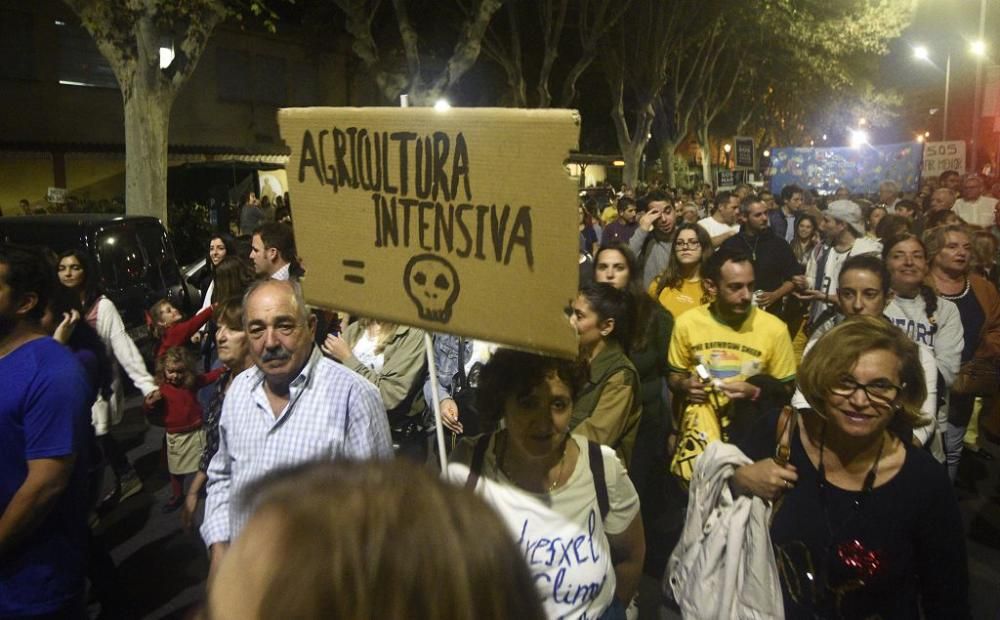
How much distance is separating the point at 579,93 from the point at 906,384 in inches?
1497

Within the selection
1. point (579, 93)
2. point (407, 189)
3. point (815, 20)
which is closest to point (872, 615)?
point (407, 189)

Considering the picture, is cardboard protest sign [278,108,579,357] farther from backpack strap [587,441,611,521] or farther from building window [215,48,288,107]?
building window [215,48,288,107]

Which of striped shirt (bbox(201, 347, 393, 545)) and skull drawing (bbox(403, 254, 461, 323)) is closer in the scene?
skull drawing (bbox(403, 254, 461, 323))

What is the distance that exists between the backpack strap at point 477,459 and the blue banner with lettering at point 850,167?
17058 mm

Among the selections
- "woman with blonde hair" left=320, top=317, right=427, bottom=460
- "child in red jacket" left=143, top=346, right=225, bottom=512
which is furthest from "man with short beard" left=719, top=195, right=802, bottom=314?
"child in red jacket" left=143, top=346, right=225, bottom=512

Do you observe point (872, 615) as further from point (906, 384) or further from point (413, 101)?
point (413, 101)

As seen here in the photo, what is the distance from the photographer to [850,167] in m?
18.3

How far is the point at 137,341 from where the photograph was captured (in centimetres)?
865

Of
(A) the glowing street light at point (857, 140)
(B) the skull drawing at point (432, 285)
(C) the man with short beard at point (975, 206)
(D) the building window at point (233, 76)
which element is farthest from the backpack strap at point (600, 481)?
(D) the building window at point (233, 76)

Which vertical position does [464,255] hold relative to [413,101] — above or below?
below

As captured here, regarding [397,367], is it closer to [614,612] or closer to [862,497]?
[614,612]

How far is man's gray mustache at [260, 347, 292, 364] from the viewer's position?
9.32 feet

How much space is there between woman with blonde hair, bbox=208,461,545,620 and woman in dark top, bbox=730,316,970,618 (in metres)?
1.66

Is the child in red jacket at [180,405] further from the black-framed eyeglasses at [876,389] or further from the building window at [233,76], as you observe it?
the building window at [233,76]
